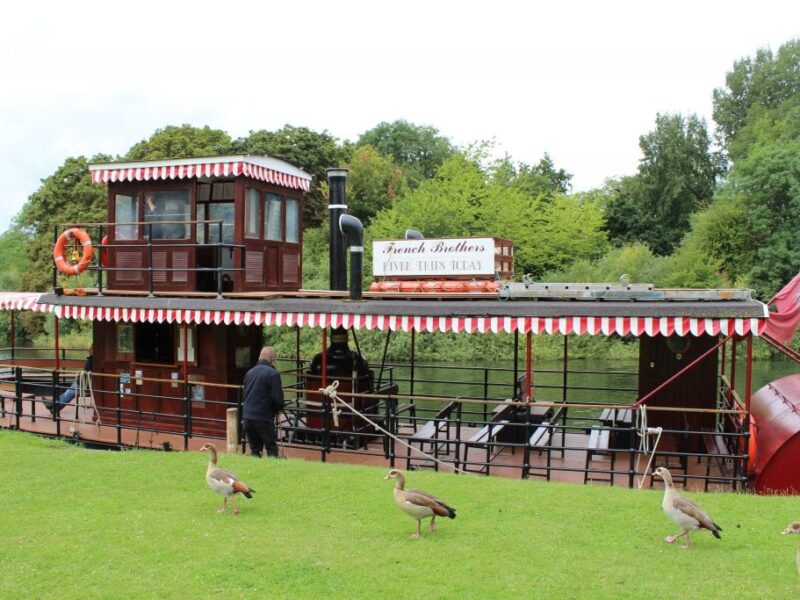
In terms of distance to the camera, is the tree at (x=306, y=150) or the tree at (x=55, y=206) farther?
the tree at (x=306, y=150)

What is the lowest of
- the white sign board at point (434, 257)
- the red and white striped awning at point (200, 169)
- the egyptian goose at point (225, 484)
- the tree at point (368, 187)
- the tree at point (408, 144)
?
the egyptian goose at point (225, 484)

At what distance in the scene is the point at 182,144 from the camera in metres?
45.5

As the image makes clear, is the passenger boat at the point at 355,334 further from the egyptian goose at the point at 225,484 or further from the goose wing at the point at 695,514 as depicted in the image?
the egyptian goose at the point at 225,484

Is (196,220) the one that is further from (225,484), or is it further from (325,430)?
(225,484)

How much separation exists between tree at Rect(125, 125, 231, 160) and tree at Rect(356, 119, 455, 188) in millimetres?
20326

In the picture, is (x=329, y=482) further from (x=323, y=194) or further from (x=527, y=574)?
(x=323, y=194)

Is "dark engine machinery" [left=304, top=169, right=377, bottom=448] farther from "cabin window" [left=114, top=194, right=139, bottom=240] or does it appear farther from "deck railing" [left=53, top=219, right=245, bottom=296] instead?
"cabin window" [left=114, top=194, right=139, bottom=240]

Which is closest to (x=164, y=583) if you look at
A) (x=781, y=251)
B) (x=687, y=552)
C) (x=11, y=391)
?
(x=687, y=552)

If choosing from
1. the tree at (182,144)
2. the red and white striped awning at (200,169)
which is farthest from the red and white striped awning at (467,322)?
the tree at (182,144)

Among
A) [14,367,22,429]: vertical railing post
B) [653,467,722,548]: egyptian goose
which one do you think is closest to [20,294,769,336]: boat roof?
[14,367,22,429]: vertical railing post

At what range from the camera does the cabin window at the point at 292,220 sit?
15.4 metres

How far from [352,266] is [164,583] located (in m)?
6.72

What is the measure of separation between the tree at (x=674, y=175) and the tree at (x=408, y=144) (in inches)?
669

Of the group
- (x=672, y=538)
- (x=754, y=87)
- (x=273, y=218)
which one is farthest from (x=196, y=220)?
(x=754, y=87)
